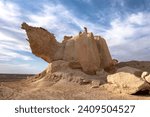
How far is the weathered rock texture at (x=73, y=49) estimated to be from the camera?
16.8 m

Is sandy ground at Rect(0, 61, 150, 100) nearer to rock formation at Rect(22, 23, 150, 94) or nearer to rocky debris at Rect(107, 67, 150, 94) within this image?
rocky debris at Rect(107, 67, 150, 94)

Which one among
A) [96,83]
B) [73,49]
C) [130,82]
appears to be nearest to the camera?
[130,82]

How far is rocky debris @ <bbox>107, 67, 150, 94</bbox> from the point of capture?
1183 cm

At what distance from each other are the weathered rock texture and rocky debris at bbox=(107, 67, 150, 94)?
145 inches

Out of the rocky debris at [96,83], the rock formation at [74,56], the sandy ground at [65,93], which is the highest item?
the rock formation at [74,56]

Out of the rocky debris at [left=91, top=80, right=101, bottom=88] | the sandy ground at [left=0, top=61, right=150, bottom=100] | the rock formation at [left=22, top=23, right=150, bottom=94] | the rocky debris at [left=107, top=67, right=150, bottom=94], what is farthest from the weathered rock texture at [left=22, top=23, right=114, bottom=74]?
the rocky debris at [left=107, top=67, right=150, bottom=94]

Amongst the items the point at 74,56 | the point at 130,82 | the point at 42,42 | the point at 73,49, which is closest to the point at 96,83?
the point at 130,82

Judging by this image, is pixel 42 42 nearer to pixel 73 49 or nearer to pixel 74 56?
pixel 73 49

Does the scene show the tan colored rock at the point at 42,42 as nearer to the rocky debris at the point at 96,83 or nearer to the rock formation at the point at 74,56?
the rock formation at the point at 74,56

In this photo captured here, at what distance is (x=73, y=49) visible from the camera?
56.5ft

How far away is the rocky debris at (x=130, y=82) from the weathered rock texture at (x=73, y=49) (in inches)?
145

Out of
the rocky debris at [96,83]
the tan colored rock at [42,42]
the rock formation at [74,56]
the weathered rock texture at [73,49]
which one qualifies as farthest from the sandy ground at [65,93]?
the tan colored rock at [42,42]

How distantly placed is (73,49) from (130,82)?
6.02 meters

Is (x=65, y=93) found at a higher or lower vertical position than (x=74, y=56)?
lower
